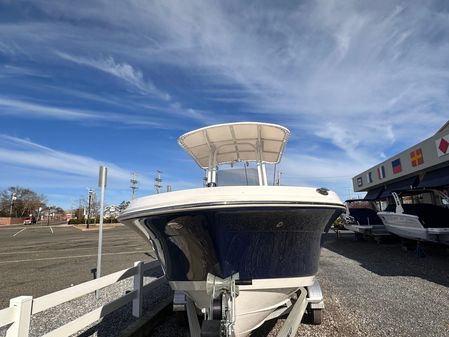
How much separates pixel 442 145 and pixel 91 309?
12557 millimetres

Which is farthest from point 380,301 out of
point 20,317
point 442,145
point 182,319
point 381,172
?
point 381,172

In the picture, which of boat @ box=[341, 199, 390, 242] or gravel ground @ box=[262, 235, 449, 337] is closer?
gravel ground @ box=[262, 235, 449, 337]

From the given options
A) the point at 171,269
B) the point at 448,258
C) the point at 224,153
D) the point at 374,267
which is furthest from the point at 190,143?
the point at 448,258

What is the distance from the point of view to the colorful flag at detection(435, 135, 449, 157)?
11.7 metres

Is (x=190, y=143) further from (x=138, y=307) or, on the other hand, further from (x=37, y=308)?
(x=37, y=308)

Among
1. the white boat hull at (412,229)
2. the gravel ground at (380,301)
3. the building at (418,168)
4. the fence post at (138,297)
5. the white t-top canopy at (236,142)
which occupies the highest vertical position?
the building at (418,168)

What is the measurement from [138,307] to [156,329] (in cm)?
41

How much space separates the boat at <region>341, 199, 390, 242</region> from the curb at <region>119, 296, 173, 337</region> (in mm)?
10848

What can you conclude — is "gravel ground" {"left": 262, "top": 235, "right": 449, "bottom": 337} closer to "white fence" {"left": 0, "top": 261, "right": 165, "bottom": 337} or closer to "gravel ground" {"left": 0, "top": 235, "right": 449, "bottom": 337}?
"gravel ground" {"left": 0, "top": 235, "right": 449, "bottom": 337}

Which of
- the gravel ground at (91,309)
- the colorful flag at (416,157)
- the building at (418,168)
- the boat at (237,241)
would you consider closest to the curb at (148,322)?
the gravel ground at (91,309)

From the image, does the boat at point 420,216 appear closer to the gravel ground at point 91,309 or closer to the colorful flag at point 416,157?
the colorful flag at point 416,157

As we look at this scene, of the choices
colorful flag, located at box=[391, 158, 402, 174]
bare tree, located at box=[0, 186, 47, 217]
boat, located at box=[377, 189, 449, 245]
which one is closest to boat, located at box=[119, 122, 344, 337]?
boat, located at box=[377, 189, 449, 245]

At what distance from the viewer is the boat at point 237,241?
295 centimetres

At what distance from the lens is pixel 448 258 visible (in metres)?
10.0
